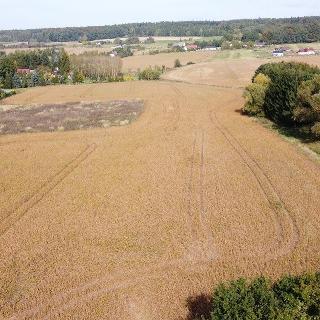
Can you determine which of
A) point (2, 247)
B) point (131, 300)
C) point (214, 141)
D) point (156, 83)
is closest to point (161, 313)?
point (131, 300)

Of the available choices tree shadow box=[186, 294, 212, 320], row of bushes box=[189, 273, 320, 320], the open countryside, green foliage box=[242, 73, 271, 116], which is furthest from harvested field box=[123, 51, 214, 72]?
row of bushes box=[189, 273, 320, 320]

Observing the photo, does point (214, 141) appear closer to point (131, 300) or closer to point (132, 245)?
point (132, 245)

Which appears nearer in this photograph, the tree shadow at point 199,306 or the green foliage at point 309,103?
the tree shadow at point 199,306

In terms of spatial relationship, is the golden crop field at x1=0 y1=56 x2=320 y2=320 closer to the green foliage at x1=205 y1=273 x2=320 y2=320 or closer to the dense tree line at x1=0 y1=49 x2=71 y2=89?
the green foliage at x1=205 y1=273 x2=320 y2=320

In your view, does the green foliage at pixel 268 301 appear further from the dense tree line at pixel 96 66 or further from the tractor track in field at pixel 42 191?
the dense tree line at pixel 96 66

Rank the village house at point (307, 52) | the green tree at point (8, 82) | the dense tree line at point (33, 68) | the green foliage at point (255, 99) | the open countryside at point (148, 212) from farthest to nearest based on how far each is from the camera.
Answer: the village house at point (307, 52)
the dense tree line at point (33, 68)
the green tree at point (8, 82)
the green foliage at point (255, 99)
the open countryside at point (148, 212)

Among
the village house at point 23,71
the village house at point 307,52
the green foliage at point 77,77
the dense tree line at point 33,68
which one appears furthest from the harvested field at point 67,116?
the village house at point 307,52

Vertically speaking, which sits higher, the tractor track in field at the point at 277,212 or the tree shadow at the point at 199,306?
the tractor track in field at the point at 277,212
